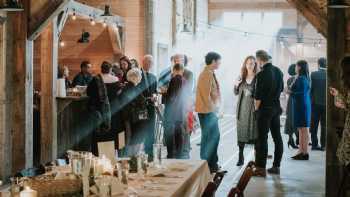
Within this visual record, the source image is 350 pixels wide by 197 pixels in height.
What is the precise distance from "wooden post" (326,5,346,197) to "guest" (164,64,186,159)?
2.44 meters

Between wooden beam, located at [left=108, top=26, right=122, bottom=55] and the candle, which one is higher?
wooden beam, located at [left=108, top=26, right=122, bottom=55]

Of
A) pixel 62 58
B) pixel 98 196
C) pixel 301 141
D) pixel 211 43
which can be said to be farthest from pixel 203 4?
pixel 98 196

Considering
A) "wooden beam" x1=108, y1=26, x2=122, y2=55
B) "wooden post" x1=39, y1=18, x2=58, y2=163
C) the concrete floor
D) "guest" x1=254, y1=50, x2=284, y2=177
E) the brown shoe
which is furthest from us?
"wooden beam" x1=108, y1=26, x2=122, y2=55

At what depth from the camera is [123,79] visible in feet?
29.5

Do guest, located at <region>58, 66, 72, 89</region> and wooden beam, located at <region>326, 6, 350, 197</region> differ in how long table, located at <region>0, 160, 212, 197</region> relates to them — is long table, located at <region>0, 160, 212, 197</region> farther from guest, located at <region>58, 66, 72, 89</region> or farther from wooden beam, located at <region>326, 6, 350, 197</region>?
guest, located at <region>58, 66, 72, 89</region>

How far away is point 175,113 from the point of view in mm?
8438

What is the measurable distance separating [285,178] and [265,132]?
0.63 meters

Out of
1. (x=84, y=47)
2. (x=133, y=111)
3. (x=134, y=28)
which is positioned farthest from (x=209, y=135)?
(x=84, y=47)

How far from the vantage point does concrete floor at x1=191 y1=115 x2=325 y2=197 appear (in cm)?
702

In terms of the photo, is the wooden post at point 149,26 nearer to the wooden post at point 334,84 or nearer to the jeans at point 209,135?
the jeans at point 209,135

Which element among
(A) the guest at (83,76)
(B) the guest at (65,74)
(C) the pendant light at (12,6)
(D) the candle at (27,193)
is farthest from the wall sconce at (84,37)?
(D) the candle at (27,193)

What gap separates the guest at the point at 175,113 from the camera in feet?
27.3

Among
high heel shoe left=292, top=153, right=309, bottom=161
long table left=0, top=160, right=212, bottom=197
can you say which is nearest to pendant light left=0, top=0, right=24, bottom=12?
long table left=0, top=160, right=212, bottom=197

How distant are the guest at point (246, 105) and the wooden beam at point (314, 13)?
168cm
